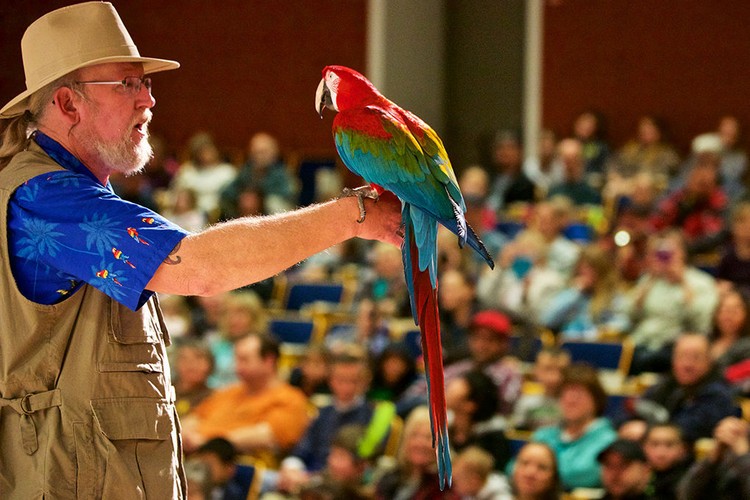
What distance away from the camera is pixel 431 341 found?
1.64 metres

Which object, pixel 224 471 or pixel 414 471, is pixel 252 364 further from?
pixel 414 471

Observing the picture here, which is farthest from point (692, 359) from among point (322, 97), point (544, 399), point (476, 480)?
point (322, 97)

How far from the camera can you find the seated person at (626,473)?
3734 mm

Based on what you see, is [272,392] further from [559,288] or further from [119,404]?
[119,404]

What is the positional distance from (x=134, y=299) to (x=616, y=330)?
3836mm

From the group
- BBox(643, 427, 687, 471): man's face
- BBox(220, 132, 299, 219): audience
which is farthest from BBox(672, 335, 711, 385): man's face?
BBox(220, 132, 299, 219): audience

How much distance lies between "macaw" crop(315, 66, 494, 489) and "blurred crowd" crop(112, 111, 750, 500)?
2169mm

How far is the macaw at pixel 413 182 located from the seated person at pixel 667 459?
2.20 metres

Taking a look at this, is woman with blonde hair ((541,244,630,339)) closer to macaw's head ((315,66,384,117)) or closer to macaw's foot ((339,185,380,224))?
macaw's head ((315,66,384,117))

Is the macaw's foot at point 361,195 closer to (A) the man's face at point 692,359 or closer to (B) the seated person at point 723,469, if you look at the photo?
(B) the seated person at point 723,469

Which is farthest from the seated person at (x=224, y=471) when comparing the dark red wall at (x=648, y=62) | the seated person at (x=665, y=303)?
the dark red wall at (x=648, y=62)

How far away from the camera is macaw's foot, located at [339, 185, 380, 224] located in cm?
165

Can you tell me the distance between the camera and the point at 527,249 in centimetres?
569

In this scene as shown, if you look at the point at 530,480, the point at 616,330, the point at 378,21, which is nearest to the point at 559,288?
the point at 616,330
